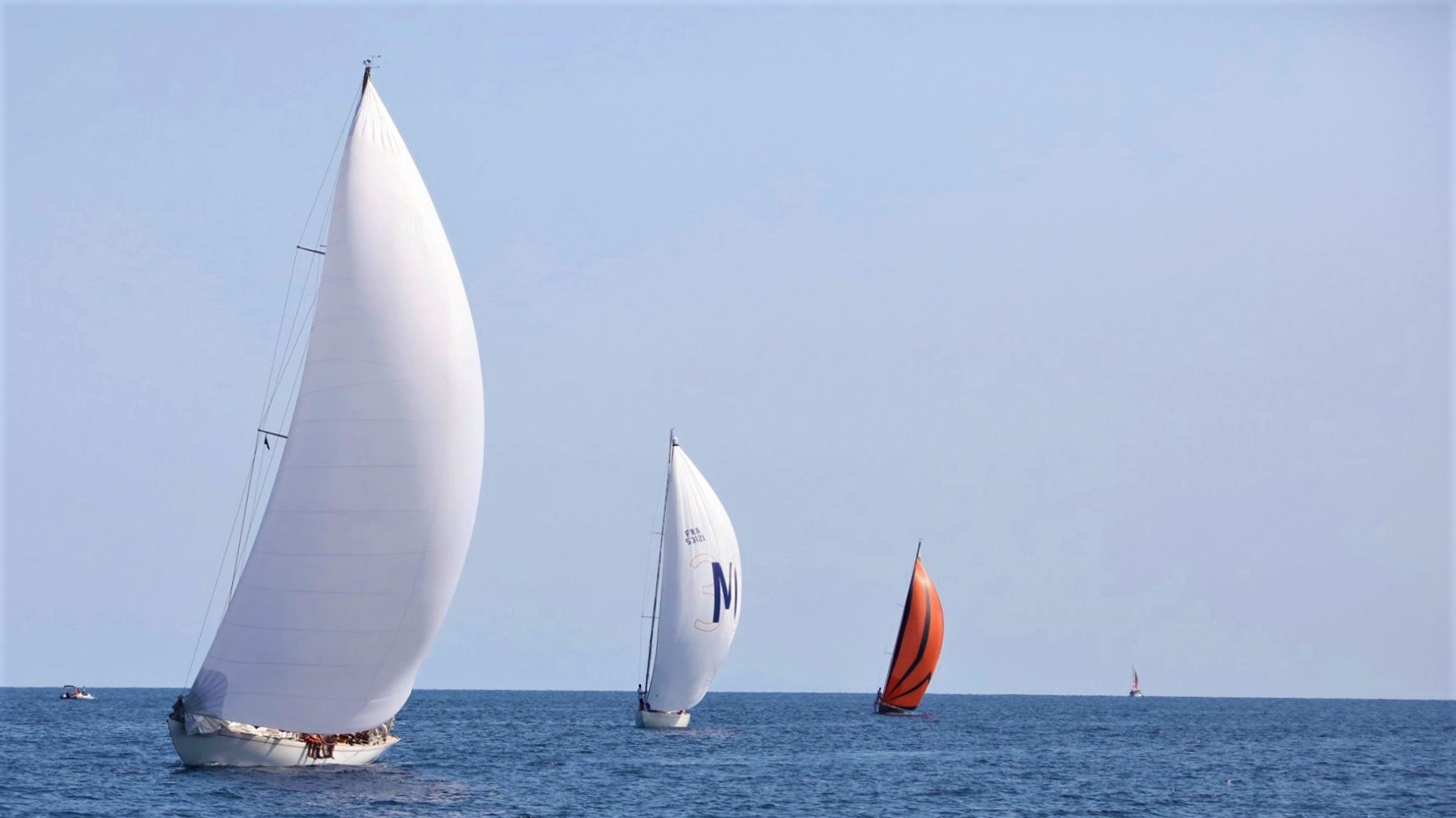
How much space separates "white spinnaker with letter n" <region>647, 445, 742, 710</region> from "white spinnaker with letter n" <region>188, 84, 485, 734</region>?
103 feet

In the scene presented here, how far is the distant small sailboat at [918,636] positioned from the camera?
103m

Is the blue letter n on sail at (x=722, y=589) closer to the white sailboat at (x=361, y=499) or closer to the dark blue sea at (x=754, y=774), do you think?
the dark blue sea at (x=754, y=774)

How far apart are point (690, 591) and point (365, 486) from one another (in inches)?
1344

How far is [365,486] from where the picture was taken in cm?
4184

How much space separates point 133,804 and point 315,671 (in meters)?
6.67

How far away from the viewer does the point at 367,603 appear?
138 feet

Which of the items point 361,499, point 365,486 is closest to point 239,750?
point 361,499

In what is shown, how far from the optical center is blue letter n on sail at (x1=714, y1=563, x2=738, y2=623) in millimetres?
75562

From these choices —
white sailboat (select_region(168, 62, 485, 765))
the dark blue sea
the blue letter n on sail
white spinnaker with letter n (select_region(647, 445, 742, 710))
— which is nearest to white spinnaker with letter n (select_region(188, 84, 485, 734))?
white sailboat (select_region(168, 62, 485, 765))

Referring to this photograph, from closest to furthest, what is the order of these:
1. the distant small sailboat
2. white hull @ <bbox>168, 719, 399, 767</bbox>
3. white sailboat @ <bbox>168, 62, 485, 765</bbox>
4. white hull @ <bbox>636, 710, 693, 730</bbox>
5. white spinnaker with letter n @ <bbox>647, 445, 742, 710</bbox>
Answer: white sailboat @ <bbox>168, 62, 485, 765</bbox> < white hull @ <bbox>168, 719, 399, 767</bbox> < white spinnaker with letter n @ <bbox>647, 445, 742, 710</bbox> < white hull @ <bbox>636, 710, 693, 730</bbox> < the distant small sailboat

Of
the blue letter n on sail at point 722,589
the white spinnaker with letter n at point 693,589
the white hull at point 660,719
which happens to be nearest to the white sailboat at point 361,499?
the white spinnaker with letter n at point 693,589

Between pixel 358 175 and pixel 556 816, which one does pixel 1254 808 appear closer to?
pixel 556 816

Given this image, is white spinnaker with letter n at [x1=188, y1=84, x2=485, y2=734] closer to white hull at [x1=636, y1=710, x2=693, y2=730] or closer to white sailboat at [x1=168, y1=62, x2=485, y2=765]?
white sailboat at [x1=168, y1=62, x2=485, y2=765]

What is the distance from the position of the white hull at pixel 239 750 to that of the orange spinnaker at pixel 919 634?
62.2m
